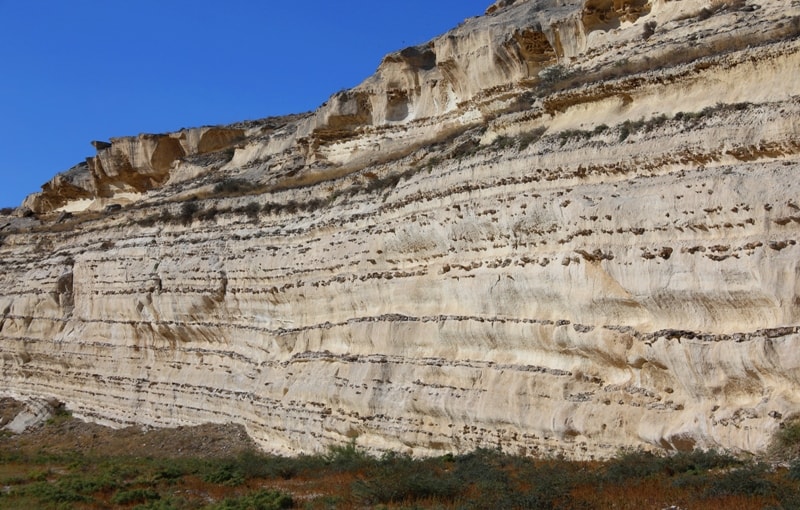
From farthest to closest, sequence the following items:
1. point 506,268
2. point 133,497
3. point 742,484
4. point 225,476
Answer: point 225,476 → point 506,268 → point 133,497 → point 742,484

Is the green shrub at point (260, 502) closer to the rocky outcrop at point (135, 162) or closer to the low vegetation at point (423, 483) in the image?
the low vegetation at point (423, 483)

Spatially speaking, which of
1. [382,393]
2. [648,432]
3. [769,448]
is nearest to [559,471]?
[648,432]

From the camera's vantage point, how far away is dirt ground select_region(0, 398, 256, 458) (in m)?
19.8

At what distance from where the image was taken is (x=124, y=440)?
73.9ft

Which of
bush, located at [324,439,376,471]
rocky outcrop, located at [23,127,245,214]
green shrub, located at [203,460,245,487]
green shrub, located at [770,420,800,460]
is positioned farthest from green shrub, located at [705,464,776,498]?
rocky outcrop, located at [23,127,245,214]

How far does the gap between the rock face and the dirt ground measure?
0.63 m

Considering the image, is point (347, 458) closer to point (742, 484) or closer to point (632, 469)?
point (632, 469)

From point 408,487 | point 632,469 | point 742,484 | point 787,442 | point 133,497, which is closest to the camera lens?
point 742,484

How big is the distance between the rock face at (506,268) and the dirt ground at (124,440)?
0.63 metres

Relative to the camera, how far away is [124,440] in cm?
2252

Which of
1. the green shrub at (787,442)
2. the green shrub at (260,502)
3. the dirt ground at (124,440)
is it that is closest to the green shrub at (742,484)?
the green shrub at (787,442)

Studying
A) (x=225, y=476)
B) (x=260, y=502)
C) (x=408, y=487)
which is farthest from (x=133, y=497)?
(x=408, y=487)

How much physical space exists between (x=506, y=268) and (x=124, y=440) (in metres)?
13.8

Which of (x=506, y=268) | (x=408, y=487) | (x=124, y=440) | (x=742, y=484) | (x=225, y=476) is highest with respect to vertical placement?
(x=506, y=268)
